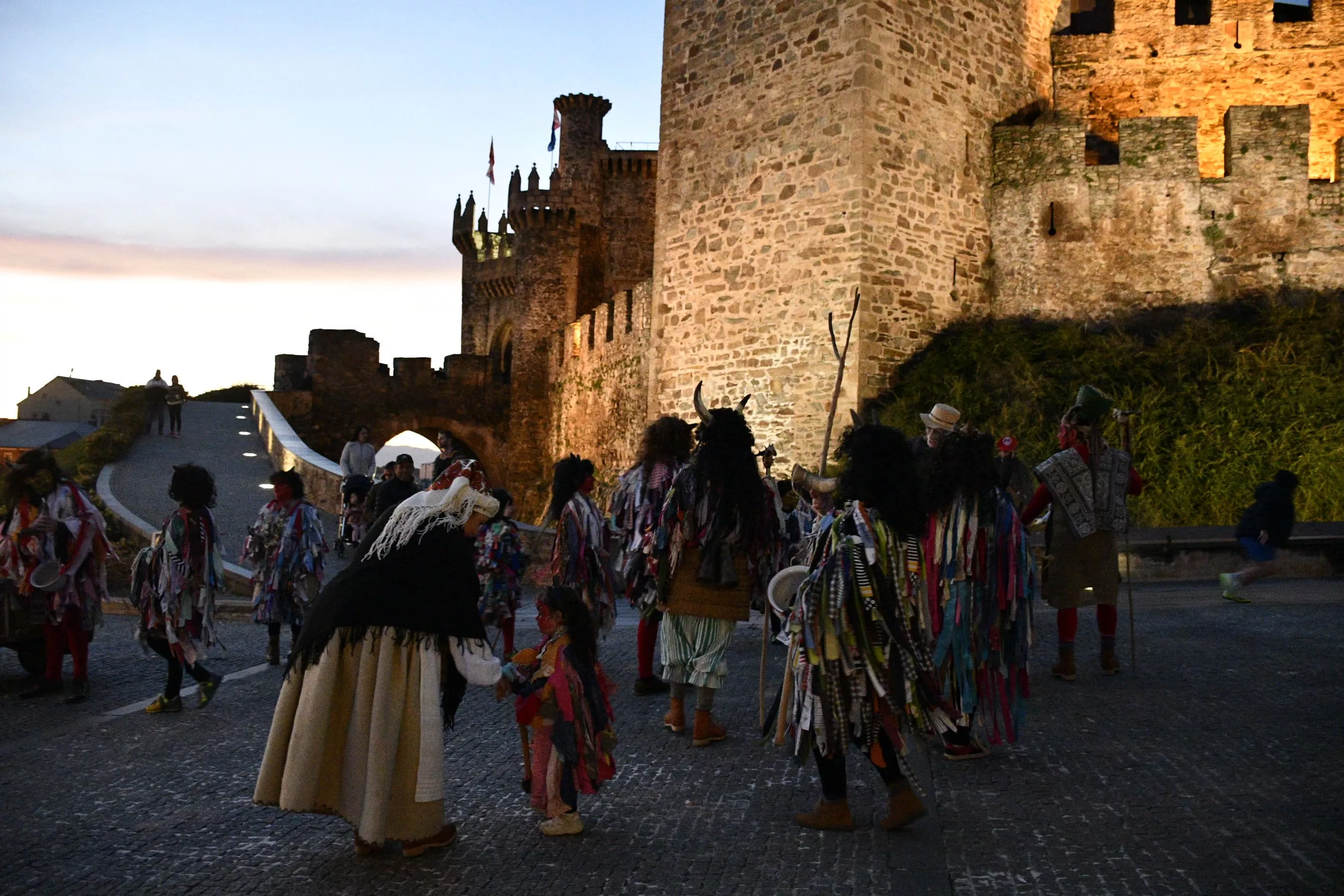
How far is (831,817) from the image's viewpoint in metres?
4.23

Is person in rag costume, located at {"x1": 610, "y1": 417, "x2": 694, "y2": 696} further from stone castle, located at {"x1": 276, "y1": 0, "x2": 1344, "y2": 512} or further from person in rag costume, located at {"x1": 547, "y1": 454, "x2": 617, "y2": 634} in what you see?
stone castle, located at {"x1": 276, "y1": 0, "x2": 1344, "y2": 512}

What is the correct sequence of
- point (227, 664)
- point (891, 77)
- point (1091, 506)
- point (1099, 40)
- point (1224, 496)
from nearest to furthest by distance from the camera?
point (1091, 506), point (227, 664), point (1224, 496), point (891, 77), point (1099, 40)

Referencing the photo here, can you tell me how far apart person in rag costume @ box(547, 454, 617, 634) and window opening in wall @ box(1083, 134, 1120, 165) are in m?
12.7

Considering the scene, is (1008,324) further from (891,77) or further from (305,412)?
(305,412)

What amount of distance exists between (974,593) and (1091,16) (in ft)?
55.4

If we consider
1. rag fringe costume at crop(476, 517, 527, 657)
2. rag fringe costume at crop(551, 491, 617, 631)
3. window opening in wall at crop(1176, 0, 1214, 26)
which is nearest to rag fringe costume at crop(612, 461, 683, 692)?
rag fringe costume at crop(551, 491, 617, 631)

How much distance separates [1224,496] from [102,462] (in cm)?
1528

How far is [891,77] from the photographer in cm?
1434

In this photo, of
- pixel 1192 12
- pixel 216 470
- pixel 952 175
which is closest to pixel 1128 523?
pixel 952 175

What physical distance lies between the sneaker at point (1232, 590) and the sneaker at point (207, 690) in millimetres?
6627

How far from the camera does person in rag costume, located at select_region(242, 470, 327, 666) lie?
7.96 metres

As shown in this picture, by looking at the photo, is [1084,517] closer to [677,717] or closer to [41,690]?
[677,717]

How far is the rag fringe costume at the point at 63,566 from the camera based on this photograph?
699cm

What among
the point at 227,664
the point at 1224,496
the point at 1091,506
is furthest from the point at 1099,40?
the point at 227,664
